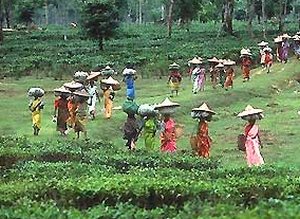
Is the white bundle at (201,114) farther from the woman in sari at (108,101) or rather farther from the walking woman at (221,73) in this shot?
the walking woman at (221,73)

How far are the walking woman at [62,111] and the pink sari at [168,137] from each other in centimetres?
337

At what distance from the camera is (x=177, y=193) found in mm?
9922

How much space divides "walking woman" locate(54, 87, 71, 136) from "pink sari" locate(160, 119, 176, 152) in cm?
337

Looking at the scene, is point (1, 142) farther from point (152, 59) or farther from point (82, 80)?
point (152, 59)

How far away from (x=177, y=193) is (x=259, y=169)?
2.56 m

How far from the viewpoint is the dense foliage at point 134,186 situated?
8.48 meters

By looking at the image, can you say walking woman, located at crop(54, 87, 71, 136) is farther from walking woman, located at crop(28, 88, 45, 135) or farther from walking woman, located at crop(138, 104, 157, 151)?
walking woman, located at crop(138, 104, 157, 151)

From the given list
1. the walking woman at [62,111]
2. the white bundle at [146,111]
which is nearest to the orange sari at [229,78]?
the walking woman at [62,111]

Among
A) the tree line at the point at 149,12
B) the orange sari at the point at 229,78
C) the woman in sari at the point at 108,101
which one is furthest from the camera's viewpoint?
the tree line at the point at 149,12

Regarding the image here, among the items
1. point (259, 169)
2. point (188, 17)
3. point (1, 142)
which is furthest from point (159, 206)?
point (188, 17)

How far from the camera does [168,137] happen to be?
1540cm

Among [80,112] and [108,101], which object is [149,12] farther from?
[80,112]

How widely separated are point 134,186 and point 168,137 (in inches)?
218

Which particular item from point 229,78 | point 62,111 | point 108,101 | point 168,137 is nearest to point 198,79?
point 229,78
